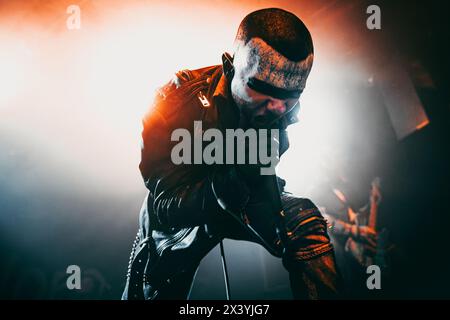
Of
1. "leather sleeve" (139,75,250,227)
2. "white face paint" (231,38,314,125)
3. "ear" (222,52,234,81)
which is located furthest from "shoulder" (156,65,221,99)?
"white face paint" (231,38,314,125)

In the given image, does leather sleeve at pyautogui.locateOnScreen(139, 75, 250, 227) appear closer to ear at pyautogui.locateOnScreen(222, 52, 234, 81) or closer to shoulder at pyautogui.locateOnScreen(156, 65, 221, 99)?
shoulder at pyautogui.locateOnScreen(156, 65, 221, 99)

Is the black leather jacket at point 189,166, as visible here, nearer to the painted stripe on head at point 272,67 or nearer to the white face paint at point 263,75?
the white face paint at point 263,75

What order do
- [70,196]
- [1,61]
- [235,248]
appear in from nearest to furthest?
[1,61]
[70,196]
[235,248]

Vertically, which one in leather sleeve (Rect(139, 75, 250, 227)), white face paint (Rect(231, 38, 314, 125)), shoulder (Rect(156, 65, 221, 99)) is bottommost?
leather sleeve (Rect(139, 75, 250, 227))

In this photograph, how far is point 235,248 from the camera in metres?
5.95

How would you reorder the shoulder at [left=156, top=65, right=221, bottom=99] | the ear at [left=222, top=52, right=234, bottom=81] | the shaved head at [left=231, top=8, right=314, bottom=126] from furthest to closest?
the shoulder at [left=156, top=65, right=221, bottom=99]
the ear at [left=222, top=52, right=234, bottom=81]
the shaved head at [left=231, top=8, right=314, bottom=126]

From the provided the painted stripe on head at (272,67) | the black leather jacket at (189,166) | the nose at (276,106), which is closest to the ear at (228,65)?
the black leather jacket at (189,166)

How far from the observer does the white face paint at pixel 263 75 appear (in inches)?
58.7

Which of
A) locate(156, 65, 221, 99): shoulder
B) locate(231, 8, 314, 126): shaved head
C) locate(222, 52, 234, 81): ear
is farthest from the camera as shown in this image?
locate(156, 65, 221, 99): shoulder

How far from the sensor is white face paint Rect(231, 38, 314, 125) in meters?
1.49

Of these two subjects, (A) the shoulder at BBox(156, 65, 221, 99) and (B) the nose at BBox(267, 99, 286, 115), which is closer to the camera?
(B) the nose at BBox(267, 99, 286, 115)

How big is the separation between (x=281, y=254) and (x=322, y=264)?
22 cm
